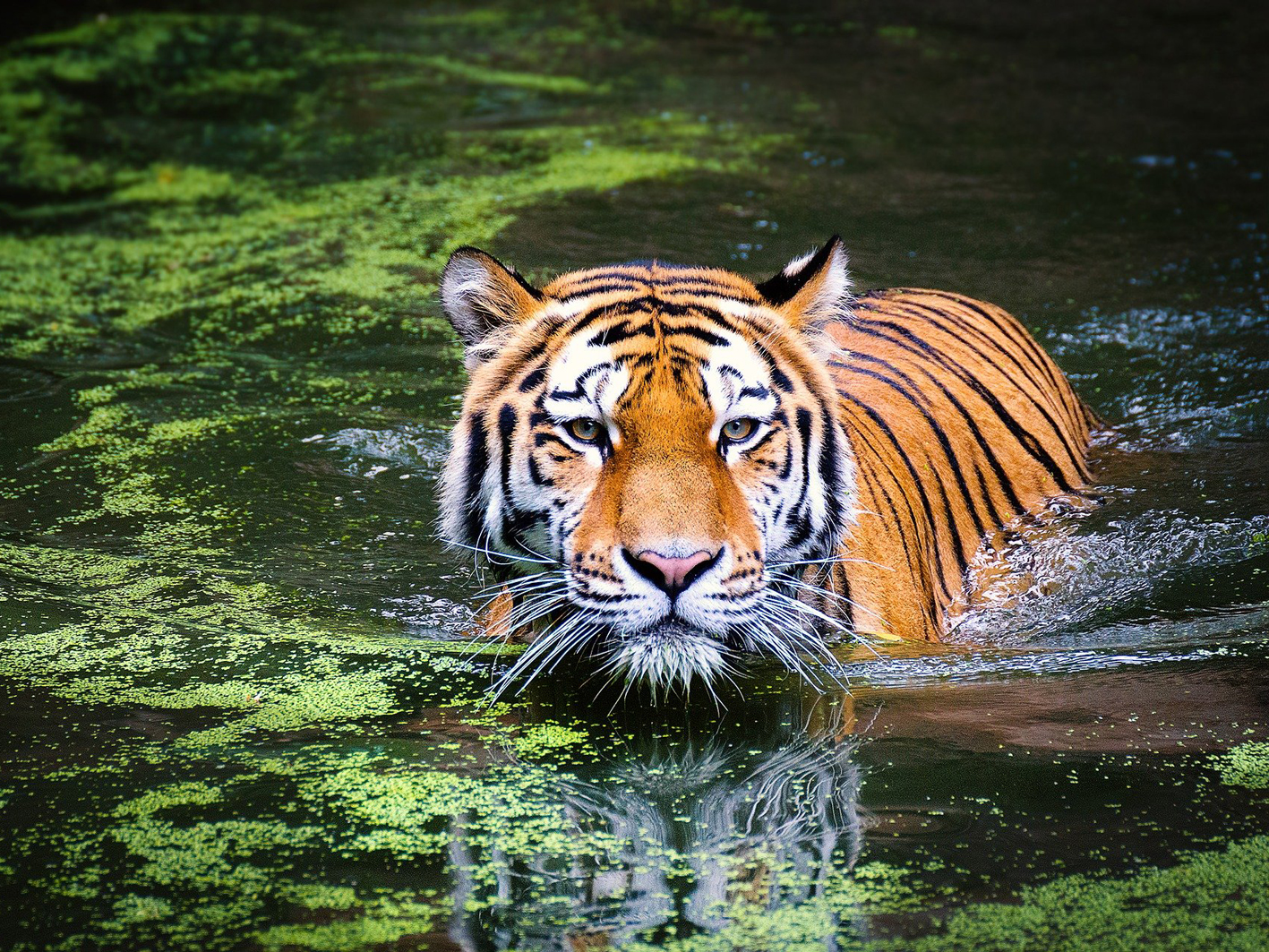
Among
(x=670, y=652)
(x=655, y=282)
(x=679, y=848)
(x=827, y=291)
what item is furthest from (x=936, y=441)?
(x=679, y=848)

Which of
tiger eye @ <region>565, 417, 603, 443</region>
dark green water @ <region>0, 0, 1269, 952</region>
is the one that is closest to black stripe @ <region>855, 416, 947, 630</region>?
dark green water @ <region>0, 0, 1269, 952</region>

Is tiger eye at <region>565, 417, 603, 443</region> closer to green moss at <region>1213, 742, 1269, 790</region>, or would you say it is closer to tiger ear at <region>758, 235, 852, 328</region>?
tiger ear at <region>758, 235, 852, 328</region>

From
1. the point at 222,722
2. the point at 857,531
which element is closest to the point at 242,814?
the point at 222,722

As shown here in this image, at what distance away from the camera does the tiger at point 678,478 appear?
6.46ft

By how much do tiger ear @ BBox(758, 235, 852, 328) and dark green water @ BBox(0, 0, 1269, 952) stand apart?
2.04 feet

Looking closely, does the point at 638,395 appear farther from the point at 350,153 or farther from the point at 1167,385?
the point at 350,153

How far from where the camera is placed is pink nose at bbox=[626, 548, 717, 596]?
1.89 meters

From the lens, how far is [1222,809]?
1.87m

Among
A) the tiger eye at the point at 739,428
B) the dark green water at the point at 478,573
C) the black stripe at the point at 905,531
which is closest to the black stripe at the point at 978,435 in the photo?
the dark green water at the point at 478,573

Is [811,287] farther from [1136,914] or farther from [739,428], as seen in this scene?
[1136,914]

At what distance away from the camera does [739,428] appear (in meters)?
2.19

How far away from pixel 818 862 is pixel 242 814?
0.78 meters

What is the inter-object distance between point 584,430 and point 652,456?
0.16 meters

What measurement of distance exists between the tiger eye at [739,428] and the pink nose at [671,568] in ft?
1.01
